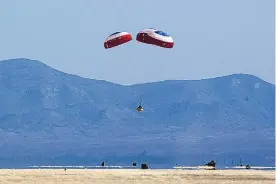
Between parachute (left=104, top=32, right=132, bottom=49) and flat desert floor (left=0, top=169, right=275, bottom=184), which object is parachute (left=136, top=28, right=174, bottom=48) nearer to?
parachute (left=104, top=32, right=132, bottom=49)

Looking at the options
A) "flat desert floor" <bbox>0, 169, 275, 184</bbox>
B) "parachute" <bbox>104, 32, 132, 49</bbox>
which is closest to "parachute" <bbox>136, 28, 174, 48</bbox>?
"parachute" <bbox>104, 32, 132, 49</bbox>

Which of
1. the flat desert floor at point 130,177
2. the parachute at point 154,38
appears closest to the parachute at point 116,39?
the parachute at point 154,38

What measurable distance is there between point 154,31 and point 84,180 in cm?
1343

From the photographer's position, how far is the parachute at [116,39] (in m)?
73.2

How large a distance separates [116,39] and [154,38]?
3.35 meters

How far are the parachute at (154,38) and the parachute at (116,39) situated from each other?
90 centimetres

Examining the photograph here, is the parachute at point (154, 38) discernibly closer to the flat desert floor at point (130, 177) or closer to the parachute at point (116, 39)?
the parachute at point (116, 39)

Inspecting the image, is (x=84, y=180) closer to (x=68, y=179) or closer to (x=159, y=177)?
(x=68, y=179)

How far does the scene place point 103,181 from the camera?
6850cm

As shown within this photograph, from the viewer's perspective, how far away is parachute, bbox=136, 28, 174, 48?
72.4 meters

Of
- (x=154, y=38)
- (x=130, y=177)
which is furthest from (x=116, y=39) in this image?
(x=130, y=177)

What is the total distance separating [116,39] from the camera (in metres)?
73.9

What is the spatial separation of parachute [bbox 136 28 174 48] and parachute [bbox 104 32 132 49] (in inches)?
35.3

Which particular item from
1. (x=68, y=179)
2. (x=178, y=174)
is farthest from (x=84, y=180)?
(x=178, y=174)
